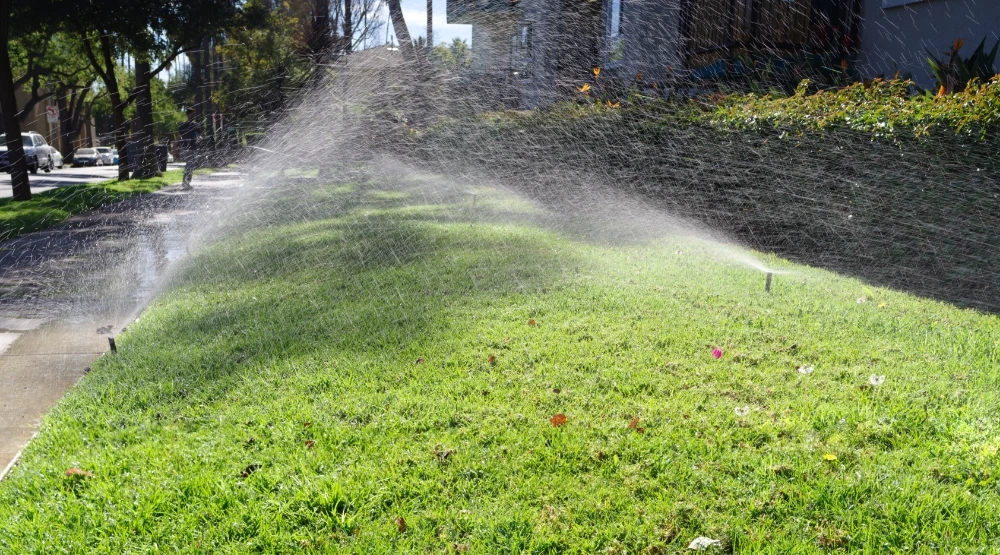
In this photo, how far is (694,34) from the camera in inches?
548

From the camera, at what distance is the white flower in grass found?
2.47 m

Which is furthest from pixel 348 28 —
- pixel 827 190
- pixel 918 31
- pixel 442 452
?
pixel 442 452

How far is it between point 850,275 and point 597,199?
4217 mm

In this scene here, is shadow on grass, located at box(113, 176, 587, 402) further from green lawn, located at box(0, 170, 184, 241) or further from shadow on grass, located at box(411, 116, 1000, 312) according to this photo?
green lawn, located at box(0, 170, 184, 241)

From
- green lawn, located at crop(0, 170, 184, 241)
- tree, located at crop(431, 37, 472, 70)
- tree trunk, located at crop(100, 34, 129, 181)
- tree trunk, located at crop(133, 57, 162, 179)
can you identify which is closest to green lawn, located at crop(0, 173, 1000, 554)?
green lawn, located at crop(0, 170, 184, 241)

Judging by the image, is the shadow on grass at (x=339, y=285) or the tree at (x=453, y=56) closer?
the shadow on grass at (x=339, y=285)

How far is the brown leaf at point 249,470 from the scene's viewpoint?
9.91 ft

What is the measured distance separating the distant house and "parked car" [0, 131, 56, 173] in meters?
17.5

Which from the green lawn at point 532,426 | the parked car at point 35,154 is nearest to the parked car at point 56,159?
the parked car at point 35,154

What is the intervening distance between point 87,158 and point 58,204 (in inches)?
1339

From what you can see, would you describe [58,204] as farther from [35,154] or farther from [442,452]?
[35,154]

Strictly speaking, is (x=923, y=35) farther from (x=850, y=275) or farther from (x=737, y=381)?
(x=737, y=381)

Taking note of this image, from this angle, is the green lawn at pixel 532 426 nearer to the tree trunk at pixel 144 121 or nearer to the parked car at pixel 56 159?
the tree trunk at pixel 144 121

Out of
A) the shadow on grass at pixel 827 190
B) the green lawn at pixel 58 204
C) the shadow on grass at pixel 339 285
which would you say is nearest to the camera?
the shadow on grass at pixel 339 285
